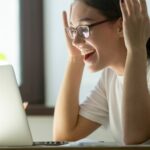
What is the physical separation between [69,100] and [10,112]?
2.13 ft

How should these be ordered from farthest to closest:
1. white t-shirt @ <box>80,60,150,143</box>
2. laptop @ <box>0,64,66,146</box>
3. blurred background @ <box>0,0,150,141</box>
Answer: blurred background @ <box>0,0,150,141</box>
white t-shirt @ <box>80,60,150,143</box>
laptop @ <box>0,64,66,146</box>

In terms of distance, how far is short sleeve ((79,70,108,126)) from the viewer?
1.60 m

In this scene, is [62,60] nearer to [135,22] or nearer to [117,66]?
[117,66]

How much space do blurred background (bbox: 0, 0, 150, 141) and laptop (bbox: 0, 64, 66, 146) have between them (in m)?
1.09

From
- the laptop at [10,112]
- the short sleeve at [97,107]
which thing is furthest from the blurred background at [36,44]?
the laptop at [10,112]

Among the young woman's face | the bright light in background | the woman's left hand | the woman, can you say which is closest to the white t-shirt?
the woman

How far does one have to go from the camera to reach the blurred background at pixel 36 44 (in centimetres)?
207

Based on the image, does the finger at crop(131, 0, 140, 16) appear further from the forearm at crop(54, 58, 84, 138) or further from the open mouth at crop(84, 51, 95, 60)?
the forearm at crop(54, 58, 84, 138)

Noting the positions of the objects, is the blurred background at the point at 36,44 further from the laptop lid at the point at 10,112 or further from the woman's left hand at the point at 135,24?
the laptop lid at the point at 10,112

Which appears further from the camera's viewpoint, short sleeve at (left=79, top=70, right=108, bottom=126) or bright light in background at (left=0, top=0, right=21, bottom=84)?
bright light in background at (left=0, top=0, right=21, bottom=84)

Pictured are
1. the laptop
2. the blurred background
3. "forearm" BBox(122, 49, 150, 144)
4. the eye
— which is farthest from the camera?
the blurred background

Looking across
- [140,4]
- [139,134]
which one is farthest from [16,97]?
[140,4]

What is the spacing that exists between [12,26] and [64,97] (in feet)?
2.15

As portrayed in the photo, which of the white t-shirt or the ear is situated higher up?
the ear
